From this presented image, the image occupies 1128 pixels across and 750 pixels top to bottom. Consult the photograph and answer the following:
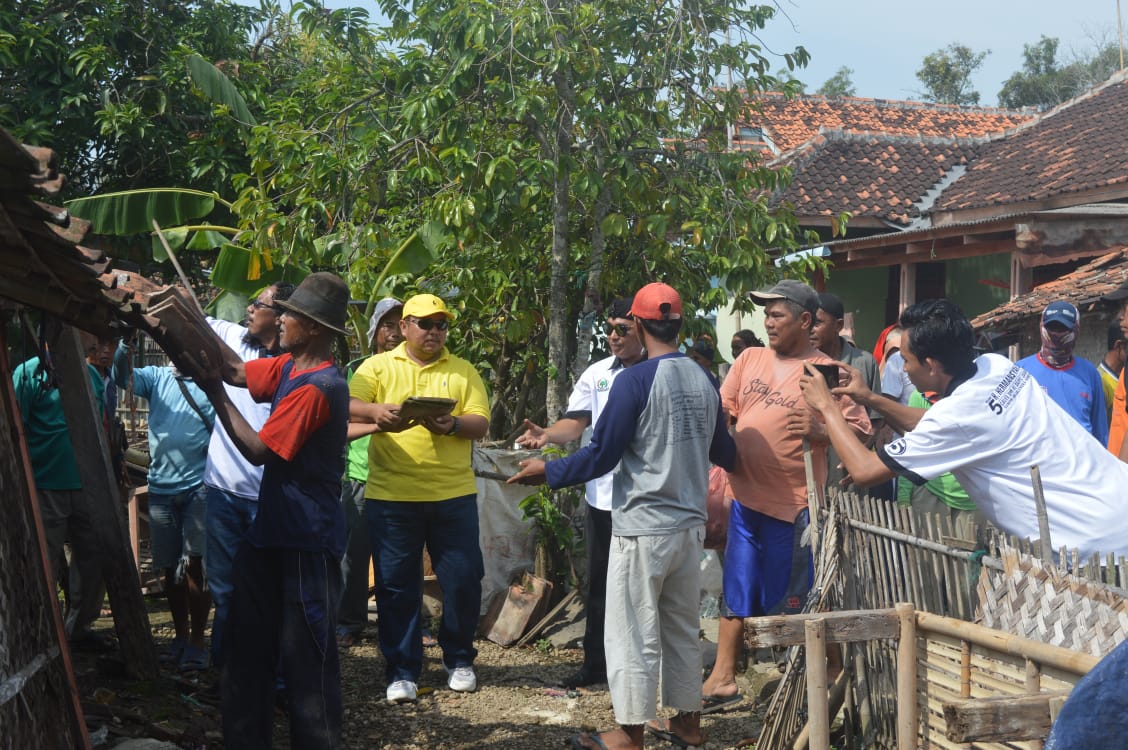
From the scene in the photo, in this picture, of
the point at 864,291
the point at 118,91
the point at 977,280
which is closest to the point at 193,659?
the point at 118,91

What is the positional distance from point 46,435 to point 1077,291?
9.09 m

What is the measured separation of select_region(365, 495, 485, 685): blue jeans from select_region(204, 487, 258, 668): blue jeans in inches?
27.7

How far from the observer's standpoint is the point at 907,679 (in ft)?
10.5

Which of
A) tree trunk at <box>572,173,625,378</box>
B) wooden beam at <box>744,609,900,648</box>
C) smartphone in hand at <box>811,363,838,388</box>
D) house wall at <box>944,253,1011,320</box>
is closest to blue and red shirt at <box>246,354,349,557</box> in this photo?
wooden beam at <box>744,609,900,648</box>

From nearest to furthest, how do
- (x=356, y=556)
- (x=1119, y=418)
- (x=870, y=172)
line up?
(x=356, y=556) → (x=1119, y=418) → (x=870, y=172)

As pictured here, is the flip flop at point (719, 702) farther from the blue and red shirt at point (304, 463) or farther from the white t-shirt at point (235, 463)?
the white t-shirt at point (235, 463)

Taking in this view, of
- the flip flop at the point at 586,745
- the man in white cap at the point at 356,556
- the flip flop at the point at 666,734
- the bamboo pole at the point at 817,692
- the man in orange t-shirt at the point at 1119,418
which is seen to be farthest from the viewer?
the man in orange t-shirt at the point at 1119,418

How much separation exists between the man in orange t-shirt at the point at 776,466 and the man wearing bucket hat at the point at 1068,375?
79.0 inches

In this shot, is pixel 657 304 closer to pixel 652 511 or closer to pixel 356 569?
pixel 652 511

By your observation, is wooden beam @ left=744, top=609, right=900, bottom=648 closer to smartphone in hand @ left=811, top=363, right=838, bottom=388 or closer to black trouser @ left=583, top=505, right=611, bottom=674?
smartphone in hand @ left=811, top=363, right=838, bottom=388

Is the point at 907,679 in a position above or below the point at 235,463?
below

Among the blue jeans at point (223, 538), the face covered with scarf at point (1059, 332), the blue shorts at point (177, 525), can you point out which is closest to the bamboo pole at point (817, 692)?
the blue jeans at point (223, 538)

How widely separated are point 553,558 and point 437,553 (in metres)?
1.49

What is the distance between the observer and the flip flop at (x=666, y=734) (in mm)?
4973
